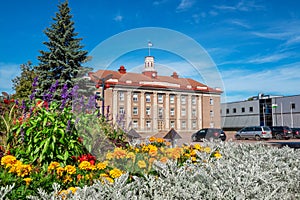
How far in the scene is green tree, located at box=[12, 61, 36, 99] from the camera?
2056 cm

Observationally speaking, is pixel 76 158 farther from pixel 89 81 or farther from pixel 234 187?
pixel 234 187

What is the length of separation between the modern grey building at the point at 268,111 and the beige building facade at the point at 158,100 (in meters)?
44.2

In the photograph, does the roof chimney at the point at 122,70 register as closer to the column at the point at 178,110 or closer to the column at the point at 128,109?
the column at the point at 128,109

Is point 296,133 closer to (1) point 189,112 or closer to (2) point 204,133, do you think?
(2) point 204,133

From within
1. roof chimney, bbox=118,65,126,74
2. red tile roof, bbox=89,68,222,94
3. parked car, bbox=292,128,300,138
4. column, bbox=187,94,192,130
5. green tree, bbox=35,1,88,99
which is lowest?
parked car, bbox=292,128,300,138

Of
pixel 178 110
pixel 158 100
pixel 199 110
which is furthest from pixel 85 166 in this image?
pixel 199 110

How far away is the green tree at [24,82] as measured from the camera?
2056 centimetres

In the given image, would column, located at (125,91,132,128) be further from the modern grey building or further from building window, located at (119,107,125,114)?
the modern grey building

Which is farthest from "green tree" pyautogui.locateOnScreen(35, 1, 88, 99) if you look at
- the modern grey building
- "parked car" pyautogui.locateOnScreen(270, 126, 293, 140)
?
the modern grey building

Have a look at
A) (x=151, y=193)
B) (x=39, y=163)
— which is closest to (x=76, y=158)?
(x=39, y=163)

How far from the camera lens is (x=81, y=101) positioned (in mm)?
4531

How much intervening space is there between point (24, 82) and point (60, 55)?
4.18m

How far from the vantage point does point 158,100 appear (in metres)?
3.31

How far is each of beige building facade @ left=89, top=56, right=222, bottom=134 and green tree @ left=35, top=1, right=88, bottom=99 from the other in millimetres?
15595
